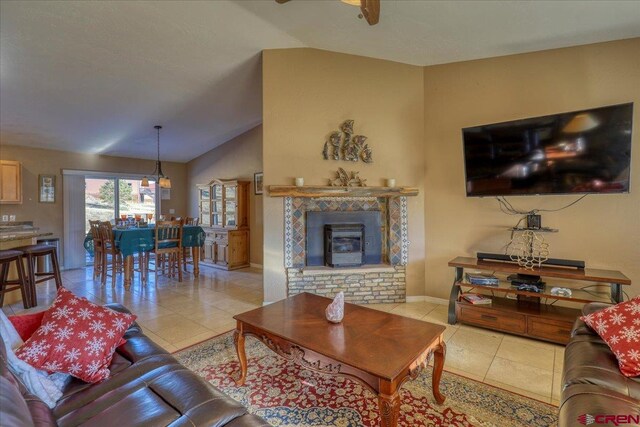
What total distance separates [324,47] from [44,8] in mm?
2748

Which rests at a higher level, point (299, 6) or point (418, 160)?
point (299, 6)

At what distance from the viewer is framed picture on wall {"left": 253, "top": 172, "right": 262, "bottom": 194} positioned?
20.0 ft

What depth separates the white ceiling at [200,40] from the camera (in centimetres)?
274

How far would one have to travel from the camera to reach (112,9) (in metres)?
2.80

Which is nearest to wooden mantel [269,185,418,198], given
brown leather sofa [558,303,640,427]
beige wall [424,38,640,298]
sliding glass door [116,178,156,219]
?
beige wall [424,38,640,298]

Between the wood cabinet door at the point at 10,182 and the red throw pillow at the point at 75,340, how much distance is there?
516 centimetres

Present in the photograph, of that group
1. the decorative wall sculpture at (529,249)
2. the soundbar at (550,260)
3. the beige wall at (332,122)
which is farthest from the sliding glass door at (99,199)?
the decorative wall sculpture at (529,249)

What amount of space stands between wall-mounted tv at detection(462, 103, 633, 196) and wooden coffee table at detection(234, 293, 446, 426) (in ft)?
6.64

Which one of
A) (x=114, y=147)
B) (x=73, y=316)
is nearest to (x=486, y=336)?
(x=73, y=316)

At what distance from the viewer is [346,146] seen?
390 centimetres

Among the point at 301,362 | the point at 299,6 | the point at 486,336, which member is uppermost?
the point at 299,6

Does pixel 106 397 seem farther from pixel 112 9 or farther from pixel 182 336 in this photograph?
pixel 112 9

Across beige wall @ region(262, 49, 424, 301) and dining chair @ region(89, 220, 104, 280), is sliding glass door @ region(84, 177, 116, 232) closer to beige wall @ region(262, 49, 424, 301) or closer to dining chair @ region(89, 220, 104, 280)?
dining chair @ region(89, 220, 104, 280)

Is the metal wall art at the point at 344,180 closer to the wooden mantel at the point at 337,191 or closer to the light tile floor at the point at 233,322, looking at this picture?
the wooden mantel at the point at 337,191
